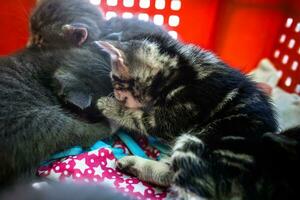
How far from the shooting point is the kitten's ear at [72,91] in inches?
61.1

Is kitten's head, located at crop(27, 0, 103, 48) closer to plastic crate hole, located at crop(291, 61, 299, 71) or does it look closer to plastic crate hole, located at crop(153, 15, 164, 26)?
plastic crate hole, located at crop(153, 15, 164, 26)

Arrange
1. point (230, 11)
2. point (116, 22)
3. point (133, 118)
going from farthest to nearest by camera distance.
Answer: point (230, 11) → point (116, 22) → point (133, 118)

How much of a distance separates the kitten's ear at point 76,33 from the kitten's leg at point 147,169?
563 millimetres

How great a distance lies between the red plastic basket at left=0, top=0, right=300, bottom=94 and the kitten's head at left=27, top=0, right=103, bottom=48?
0.60 ft

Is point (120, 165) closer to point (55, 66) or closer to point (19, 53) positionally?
point (55, 66)

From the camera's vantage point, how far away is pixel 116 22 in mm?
1938

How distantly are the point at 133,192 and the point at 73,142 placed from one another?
32 centimetres

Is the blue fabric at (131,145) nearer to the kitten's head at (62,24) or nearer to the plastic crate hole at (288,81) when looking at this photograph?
the kitten's head at (62,24)

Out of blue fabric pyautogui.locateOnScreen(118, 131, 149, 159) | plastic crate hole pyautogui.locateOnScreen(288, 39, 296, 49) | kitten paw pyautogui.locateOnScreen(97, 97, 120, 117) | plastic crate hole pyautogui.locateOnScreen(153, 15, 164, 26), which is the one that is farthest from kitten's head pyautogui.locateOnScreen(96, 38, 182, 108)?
plastic crate hole pyautogui.locateOnScreen(288, 39, 296, 49)

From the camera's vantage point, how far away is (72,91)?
159 centimetres

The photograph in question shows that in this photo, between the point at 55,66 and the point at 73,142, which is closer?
the point at 73,142

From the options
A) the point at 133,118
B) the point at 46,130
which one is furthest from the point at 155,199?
the point at 46,130

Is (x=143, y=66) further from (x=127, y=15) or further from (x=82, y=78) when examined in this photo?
(x=127, y=15)

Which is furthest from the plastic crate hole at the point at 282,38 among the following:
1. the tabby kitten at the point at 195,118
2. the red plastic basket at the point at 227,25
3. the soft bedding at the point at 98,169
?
the soft bedding at the point at 98,169
